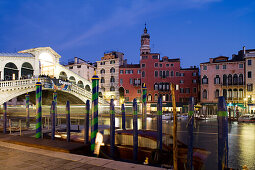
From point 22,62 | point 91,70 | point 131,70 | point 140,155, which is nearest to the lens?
point 140,155

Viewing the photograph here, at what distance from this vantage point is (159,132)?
6957 millimetres

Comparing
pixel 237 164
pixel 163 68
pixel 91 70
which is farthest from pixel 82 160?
pixel 91 70

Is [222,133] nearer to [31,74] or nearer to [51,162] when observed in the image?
[51,162]

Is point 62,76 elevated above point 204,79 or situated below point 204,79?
above

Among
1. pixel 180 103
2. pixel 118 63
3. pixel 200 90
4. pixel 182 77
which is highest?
pixel 118 63

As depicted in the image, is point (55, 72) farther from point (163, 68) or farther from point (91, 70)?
point (163, 68)

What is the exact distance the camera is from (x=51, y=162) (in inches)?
204

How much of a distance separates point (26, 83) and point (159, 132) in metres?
24.3

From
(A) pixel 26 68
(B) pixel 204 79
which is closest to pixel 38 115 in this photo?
(A) pixel 26 68

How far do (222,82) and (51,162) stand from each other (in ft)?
129

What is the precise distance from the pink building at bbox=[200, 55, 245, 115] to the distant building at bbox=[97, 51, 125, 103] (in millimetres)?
18179

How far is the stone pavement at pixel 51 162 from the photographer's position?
185 inches

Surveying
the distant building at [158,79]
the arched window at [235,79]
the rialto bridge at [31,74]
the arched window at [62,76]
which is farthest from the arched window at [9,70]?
the arched window at [235,79]

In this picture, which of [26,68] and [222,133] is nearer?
[222,133]
